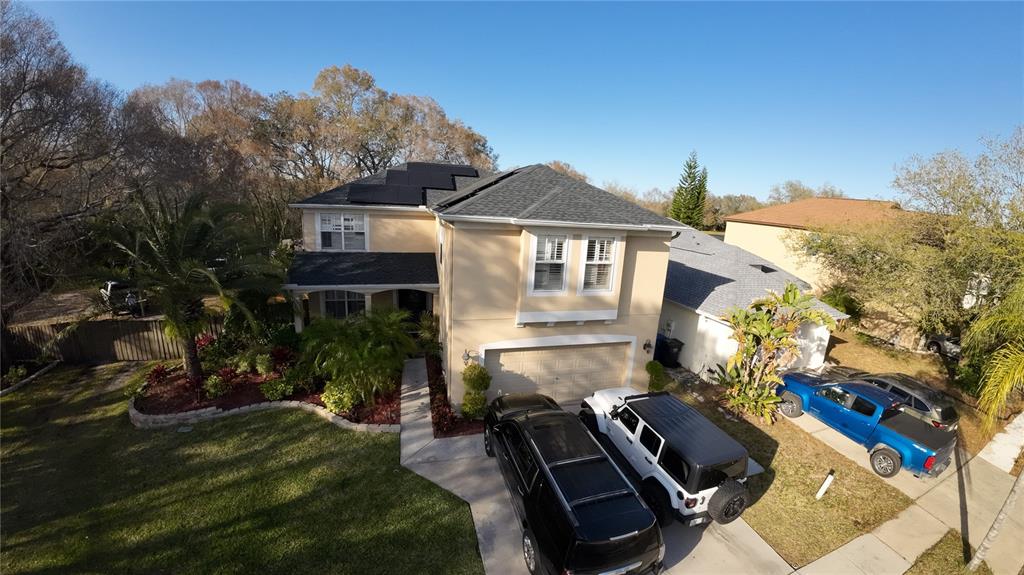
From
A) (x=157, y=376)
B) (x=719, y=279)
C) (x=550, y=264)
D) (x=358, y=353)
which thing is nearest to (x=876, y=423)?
(x=719, y=279)

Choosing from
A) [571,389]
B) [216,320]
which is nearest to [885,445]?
[571,389]

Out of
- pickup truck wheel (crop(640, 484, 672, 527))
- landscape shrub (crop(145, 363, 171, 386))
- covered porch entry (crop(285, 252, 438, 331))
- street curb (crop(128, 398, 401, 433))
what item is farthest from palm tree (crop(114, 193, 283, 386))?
pickup truck wheel (crop(640, 484, 672, 527))

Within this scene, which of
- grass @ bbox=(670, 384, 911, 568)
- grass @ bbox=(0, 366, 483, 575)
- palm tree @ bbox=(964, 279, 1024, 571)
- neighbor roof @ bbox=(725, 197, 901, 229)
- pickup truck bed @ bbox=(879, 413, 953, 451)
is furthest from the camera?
neighbor roof @ bbox=(725, 197, 901, 229)

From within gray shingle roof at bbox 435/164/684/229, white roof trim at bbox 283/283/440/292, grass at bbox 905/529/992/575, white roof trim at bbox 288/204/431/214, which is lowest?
grass at bbox 905/529/992/575

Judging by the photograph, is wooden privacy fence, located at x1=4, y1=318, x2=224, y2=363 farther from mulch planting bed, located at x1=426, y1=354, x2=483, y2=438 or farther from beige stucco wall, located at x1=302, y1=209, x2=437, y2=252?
mulch planting bed, located at x1=426, y1=354, x2=483, y2=438

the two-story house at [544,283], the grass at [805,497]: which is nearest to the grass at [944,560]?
the grass at [805,497]

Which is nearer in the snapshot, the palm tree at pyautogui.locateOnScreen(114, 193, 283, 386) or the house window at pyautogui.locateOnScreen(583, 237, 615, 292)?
the palm tree at pyautogui.locateOnScreen(114, 193, 283, 386)

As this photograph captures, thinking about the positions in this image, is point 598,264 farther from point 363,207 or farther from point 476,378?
point 363,207
